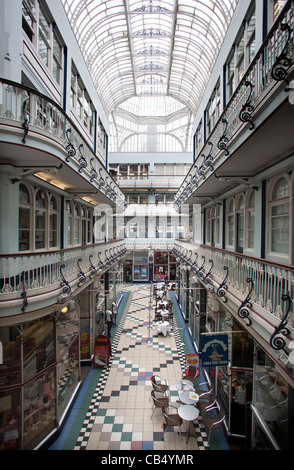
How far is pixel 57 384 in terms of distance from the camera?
7.06 m

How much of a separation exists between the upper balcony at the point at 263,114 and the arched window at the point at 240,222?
1.52 m

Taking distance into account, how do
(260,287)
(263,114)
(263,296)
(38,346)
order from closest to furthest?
1. (263,114)
2. (263,296)
3. (260,287)
4. (38,346)

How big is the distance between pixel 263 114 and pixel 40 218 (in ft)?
20.0

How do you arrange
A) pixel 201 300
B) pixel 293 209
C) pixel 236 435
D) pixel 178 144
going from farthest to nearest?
pixel 178 144 → pixel 201 300 → pixel 236 435 → pixel 293 209

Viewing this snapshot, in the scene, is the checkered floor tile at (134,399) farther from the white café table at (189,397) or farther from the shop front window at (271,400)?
the shop front window at (271,400)

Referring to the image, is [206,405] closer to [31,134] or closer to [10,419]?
[10,419]

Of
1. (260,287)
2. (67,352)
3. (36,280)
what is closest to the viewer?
(260,287)

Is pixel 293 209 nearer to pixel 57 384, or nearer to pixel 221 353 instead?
pixel 221 353

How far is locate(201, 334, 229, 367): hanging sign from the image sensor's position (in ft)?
20.3

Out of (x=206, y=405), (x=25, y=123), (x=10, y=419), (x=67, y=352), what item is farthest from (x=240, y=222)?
(x=10, y=419)

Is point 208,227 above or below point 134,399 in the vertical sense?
above

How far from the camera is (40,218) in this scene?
23.6ft

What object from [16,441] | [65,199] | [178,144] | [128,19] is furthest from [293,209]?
[178,144]
